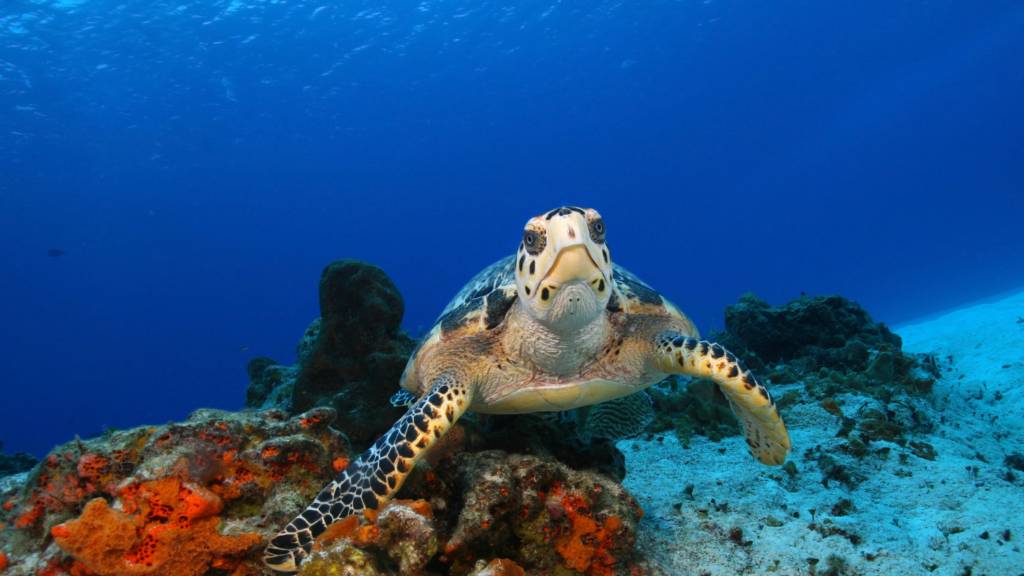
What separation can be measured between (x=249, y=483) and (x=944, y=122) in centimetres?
11675

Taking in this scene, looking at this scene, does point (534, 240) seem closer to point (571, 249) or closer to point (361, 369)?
point (571, 249)

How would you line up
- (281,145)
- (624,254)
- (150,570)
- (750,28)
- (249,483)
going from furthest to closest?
(624,254)
(281,145)
(750,28)
(249,483)
(150,570)

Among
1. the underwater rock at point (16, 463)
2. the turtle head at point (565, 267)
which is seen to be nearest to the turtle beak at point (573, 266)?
the turtle head at point (565, 267)

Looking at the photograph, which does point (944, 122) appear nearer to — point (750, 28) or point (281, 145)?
point (750, 28)

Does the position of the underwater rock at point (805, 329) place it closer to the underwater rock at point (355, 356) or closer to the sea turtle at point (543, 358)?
the sea turtle at point (543, 358)

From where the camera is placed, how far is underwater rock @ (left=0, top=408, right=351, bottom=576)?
156 cm

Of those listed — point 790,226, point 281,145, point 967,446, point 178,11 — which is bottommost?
point 967,446

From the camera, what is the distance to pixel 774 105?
8044 centimetres

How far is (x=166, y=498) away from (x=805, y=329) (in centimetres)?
988

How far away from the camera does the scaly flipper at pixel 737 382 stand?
278 cm

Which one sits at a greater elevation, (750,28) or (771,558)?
(750,28)

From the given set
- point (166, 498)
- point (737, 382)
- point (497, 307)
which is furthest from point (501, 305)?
point (166, 498)

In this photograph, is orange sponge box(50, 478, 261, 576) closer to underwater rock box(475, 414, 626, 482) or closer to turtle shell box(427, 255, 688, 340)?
underwater rock box(475, 414, 626, 482)

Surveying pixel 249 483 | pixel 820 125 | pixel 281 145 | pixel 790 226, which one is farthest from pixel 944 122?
pixel 281 145
